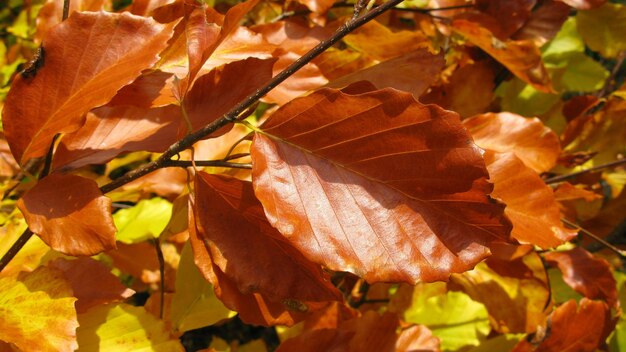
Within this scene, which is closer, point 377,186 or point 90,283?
point 377,186

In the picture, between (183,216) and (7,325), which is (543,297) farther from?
(7,325)

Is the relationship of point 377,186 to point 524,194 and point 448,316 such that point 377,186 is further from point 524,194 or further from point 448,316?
point 448,316

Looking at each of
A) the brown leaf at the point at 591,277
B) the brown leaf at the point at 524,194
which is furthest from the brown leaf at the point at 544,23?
the brown leaf at the point at 524,194

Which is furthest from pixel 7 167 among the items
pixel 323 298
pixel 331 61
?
pixel 323 298

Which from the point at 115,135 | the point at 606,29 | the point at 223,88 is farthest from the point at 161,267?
the point at 606,29

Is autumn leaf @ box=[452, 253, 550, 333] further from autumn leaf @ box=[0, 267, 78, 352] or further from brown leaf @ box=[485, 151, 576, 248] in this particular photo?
autumn leaf @ box=[0, 267, 78, 352]

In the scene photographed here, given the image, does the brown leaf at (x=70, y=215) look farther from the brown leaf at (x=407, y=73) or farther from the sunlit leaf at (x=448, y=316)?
the sunlit leaf at (x=448, y=316)
